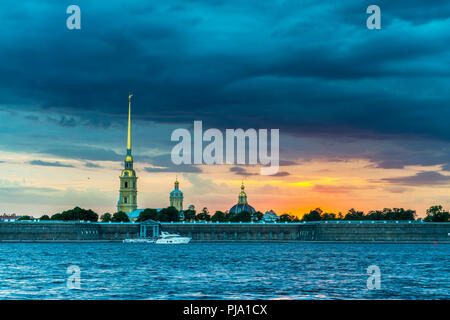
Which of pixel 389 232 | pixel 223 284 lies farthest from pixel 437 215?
pixel 223 284

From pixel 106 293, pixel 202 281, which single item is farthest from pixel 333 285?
pixel 106 293

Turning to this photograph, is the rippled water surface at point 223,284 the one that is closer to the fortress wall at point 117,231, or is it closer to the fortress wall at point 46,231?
the fortress wall at point 46,231

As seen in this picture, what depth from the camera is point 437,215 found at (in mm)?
174875

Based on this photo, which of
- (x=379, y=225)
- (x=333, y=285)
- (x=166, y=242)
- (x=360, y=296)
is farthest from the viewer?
(x=379, y=225)

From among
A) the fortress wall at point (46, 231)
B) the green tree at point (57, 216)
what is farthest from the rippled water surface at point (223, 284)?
the green tree at point (57, 216)

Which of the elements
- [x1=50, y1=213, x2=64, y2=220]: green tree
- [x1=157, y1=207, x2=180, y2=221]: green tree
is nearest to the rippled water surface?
[x1=157, y1=207, x2=180, y2=221]: green tree

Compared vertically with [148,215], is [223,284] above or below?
below

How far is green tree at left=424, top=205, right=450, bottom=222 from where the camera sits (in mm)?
173275

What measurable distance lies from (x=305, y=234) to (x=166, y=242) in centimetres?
3887

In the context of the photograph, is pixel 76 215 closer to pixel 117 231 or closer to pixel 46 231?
pixel 117 231
